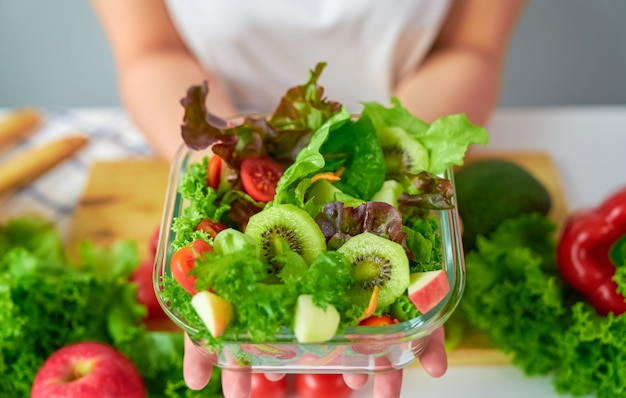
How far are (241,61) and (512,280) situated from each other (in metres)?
0.66

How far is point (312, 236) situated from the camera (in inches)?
28.5

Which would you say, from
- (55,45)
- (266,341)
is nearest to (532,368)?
(266,341)

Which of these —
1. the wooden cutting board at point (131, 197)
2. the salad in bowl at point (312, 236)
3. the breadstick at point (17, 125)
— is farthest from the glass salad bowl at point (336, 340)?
the breadstick at point (17, 125)

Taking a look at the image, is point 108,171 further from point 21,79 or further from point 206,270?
point 21,79

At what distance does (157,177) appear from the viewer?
4.47ft

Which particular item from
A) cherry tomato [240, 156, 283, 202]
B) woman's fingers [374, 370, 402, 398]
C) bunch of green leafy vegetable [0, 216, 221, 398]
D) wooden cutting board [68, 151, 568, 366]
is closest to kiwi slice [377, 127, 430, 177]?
cherry tomato [240, 156, 283, 202]

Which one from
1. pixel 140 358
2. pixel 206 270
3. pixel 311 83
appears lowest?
pixel 140 358

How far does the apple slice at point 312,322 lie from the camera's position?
2.10ft

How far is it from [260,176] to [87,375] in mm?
338

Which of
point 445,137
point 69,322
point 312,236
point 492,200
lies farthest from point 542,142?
point 69,322

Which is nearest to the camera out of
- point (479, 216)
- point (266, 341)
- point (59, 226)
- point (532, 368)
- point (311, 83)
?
point (266, 341)

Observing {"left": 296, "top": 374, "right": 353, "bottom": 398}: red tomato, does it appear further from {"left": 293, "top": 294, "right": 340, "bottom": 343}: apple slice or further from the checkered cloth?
the checkered cloth

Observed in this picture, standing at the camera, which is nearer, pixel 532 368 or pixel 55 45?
pixel 532 368

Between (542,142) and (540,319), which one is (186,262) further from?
(542,142)
